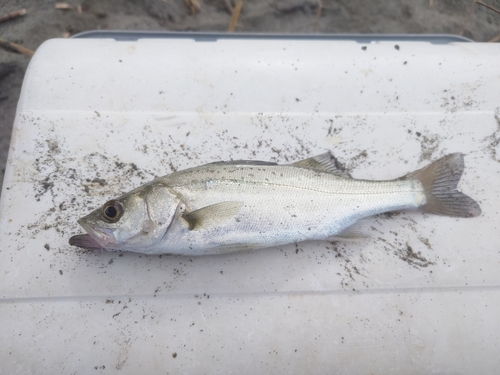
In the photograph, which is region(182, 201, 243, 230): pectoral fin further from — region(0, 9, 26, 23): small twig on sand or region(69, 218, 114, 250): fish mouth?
region(0, 9, 26, 23): small twig on sand

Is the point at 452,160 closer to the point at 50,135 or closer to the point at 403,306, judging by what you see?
the point at 403,306

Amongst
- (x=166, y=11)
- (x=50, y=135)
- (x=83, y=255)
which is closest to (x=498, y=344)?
(x=83, y=255)

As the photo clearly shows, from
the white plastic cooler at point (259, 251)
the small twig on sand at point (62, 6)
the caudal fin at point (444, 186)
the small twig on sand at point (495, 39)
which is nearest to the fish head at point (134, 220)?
the white plastic cooler at point (259, 251)

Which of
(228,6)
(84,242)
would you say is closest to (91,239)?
(84,242)

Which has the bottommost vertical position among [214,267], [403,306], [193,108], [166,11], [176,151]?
[403,306]

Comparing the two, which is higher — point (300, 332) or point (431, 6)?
point (431, 6)

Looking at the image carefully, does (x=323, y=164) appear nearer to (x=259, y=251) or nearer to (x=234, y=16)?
(x=259, y=251)

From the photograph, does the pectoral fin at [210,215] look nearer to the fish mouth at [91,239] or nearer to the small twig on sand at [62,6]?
the fish mouth at [91,239]
